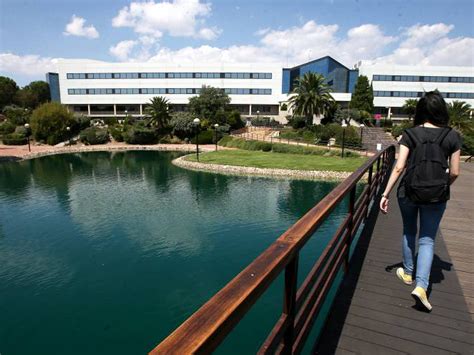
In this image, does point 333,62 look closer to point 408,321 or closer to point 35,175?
point 35,175

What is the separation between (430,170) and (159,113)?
48.6 metres

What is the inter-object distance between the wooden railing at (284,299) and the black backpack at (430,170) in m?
0.65

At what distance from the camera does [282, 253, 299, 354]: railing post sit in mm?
1939

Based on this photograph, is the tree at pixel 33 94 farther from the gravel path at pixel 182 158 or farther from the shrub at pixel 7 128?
the gravel path at pixel 182 158

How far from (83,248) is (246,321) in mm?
8198

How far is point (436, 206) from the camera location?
124 inches

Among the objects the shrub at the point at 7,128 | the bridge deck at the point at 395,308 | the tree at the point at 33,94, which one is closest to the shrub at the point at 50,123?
the shrub at the point at 7,128

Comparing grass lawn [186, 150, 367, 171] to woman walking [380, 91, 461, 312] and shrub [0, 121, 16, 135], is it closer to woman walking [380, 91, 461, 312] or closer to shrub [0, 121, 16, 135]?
woman walking [380, 91, 461, 312]

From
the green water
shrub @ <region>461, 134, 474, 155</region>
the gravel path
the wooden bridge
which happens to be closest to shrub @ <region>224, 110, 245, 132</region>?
the gravel path

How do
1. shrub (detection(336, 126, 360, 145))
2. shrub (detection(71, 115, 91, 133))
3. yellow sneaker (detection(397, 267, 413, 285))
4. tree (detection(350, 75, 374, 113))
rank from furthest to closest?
tree (detection(350, 75, 374, 113))
shrub (detection(71, 115, 91, 133))
shrub (detection(336, 126, 360, 145))
yellow sneaker (detection(397, 267, 413, 285))

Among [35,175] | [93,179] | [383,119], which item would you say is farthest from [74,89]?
[383,119]

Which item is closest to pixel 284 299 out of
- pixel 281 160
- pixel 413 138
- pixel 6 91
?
pixel 413 138

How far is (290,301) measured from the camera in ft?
6.72

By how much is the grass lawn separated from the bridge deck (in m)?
23.5
